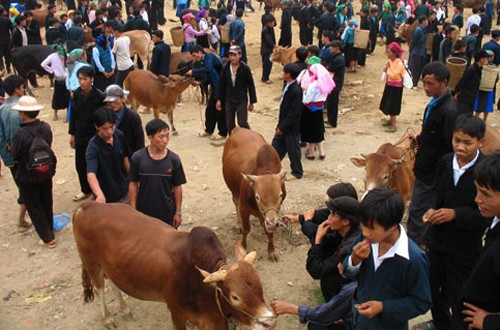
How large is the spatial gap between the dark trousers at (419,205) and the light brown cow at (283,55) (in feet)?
33.4

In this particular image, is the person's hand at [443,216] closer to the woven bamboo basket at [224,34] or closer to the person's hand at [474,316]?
the person's hand at [474,316]

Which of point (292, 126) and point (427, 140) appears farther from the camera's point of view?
point (292, 126)

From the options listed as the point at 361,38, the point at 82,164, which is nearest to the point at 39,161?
the point at 82,164

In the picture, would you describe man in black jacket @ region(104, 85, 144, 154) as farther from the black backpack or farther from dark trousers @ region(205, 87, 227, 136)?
dark trousers @ region(205, 87, 227, 136)

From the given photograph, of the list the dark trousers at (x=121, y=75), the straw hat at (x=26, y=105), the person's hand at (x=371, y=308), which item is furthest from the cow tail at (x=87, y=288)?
the dark trousers at (x=121, y=75)

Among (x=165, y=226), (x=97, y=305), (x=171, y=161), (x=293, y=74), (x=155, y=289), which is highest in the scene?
(x=293, y=74)

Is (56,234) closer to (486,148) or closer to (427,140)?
(427,140)

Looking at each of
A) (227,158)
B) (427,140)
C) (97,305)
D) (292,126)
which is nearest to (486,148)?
(427,140)

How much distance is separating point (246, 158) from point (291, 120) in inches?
65.3

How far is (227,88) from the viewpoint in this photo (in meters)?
9.24

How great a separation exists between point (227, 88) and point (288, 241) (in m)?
3.69

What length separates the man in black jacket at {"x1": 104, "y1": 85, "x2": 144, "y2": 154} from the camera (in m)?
6.00

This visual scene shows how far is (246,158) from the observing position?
6750 mm

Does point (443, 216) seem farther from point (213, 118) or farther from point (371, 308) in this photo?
point (213, 118)
